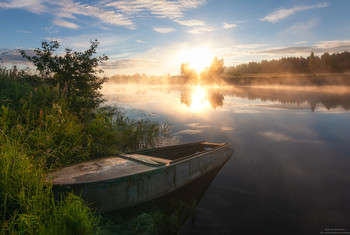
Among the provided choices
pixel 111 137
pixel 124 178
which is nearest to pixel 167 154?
pixel 111 137

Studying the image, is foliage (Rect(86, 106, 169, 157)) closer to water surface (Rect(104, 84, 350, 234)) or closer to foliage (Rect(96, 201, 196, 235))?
water surface (Rect(104, 84, 350, 234))

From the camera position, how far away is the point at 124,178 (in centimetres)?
540

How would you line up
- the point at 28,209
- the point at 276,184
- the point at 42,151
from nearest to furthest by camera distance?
the point at 28,209 < the point at 42,151 < the point at 276,184

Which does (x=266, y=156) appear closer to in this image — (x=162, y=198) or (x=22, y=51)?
(x=162, y=198)

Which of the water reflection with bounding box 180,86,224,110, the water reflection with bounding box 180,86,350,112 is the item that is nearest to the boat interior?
the water reflection with bounding box 180,86,350,112

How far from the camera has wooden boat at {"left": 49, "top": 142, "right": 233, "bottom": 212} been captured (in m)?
5.09

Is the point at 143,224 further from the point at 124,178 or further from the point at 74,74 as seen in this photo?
the point at 74,74

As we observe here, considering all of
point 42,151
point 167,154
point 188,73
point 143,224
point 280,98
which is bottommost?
point 143,224

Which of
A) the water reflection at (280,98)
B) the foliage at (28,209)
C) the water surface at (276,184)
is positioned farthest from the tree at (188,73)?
the foliage at (28,209)

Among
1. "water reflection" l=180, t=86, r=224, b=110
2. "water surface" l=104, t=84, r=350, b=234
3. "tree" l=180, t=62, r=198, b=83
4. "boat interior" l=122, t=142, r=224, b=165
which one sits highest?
"tree" l=180, t=62, r=198, b=83

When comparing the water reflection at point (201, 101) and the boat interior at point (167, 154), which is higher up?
the water reflection at point (201, 101)

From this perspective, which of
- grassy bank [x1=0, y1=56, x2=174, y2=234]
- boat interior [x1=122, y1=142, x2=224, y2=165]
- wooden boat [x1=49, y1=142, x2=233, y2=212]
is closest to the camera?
grassy bank [x1=0, y1=56, x2=174, y2=234]

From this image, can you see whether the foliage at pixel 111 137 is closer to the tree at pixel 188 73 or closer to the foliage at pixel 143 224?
the foliage at pixel 143 224

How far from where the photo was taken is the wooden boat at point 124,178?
16.7ft
